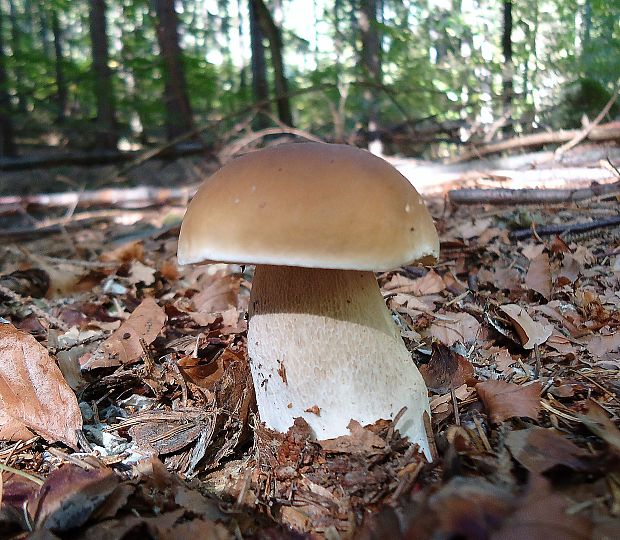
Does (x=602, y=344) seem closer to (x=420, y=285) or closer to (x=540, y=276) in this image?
(x=540, y=276)

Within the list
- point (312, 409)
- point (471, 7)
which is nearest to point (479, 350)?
point (312, 409)

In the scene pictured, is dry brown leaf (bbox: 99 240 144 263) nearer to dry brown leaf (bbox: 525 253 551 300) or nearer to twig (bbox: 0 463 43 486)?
twig (bbox: 0 463 43 486)

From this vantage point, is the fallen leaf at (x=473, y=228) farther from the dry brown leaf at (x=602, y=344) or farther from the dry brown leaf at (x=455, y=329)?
the dry brown leaf at (x=602, y=344)

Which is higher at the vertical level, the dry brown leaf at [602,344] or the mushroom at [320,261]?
the mushroom at [320,261]

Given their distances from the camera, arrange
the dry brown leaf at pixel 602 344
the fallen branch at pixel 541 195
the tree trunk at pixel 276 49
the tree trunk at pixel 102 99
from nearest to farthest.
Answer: the dry brown leaf at pixel 602 344 < the fallen branch at pixel 541 195 < the tree trunk at pixel 276 49 < the tree trunk at pixel 102 99

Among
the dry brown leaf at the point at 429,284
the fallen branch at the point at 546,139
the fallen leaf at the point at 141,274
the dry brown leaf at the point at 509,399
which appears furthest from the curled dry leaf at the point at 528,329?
the fallen branch at the point at 546,139

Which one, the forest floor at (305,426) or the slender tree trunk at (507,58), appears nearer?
the forest floor at (305,426)

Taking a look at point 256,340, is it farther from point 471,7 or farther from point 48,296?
point 471,7

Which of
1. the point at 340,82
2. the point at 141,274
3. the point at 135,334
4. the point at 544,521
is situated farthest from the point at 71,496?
the point at 340,82
